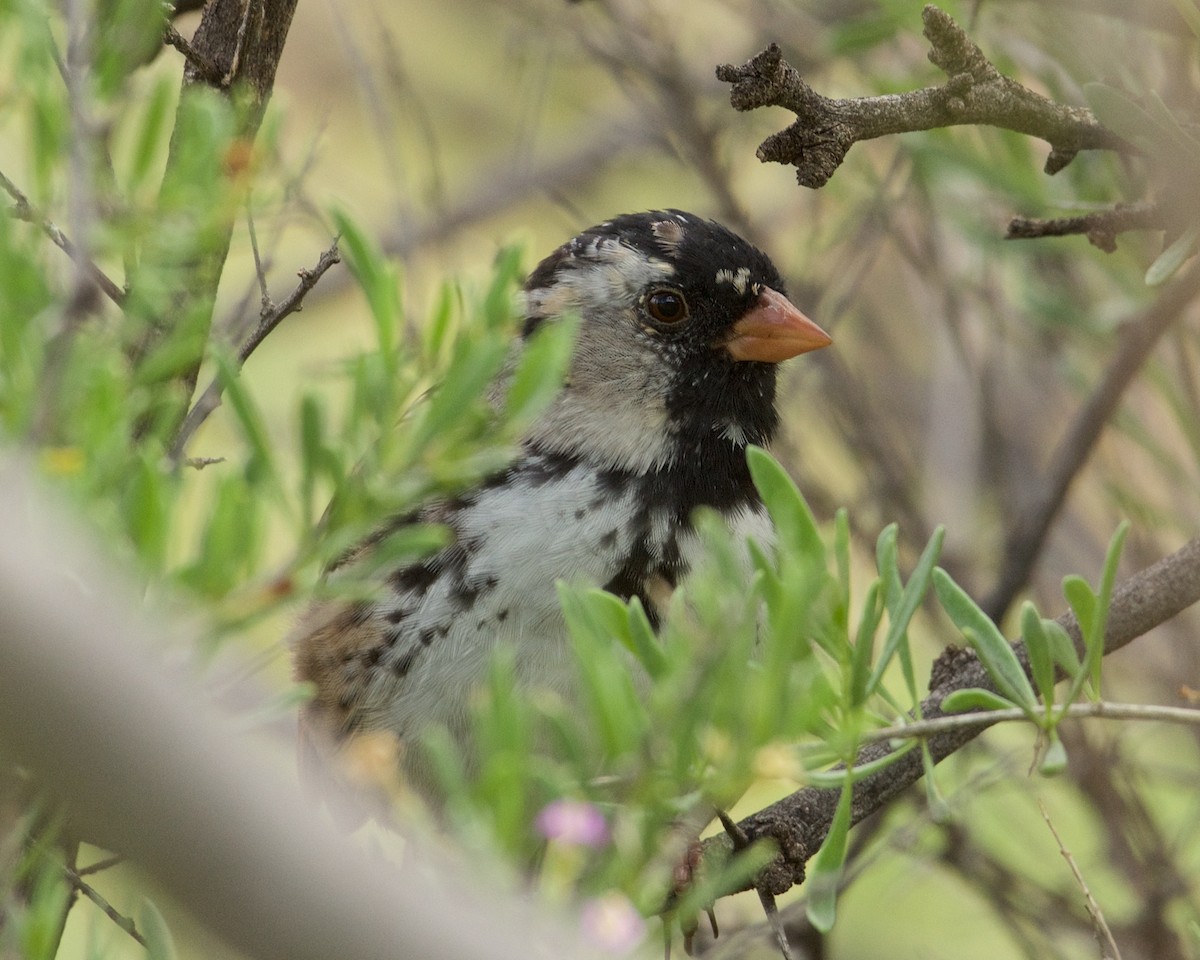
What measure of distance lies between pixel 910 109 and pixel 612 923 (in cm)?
116

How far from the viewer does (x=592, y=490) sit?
8.94ft

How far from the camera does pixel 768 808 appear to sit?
220cm

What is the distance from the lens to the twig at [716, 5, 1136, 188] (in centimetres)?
171

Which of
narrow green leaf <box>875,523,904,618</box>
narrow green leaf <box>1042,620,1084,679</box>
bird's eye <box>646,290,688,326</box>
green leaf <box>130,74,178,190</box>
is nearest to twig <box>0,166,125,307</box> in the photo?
green leaf <box>130,74,178,190</box>

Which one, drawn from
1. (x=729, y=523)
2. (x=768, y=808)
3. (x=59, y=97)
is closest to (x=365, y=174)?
(x=729, y=523)

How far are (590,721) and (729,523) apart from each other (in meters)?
1.70

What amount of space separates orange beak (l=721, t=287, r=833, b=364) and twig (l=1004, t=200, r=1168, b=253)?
884mm

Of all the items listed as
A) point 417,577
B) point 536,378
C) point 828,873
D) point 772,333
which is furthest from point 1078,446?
point 536,378

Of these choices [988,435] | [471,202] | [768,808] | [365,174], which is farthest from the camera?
[365,174]

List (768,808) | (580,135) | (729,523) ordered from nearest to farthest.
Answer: (768,808) < (729,523) < (580,135)

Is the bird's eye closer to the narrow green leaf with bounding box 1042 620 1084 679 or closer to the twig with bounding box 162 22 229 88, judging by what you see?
the twig with bounding box 162 22 229 88

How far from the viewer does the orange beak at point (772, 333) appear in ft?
9.75

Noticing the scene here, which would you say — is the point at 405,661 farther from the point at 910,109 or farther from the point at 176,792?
the point at 176,792

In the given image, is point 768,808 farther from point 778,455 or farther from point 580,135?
point 580,135
